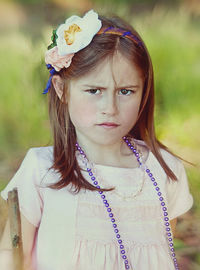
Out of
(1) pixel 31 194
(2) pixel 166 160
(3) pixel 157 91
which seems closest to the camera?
(1) pixel 31 194

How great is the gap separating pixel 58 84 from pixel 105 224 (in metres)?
0.39

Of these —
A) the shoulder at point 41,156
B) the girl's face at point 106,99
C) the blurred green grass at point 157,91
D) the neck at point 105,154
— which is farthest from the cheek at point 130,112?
the blurred green grass at point 157,91

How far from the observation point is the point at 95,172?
139 cm

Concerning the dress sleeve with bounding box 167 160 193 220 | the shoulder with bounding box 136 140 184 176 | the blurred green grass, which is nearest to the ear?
the shoulder with bounding box 136 140 184 176

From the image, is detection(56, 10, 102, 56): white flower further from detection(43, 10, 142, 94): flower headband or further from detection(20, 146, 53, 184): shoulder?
detection(20, 146, 53, 184): shoulder

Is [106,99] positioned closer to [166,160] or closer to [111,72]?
[111,72]

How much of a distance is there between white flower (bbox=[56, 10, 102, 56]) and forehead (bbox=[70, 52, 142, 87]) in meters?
0.07

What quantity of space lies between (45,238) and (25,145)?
1.15m

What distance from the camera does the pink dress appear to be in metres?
1.33

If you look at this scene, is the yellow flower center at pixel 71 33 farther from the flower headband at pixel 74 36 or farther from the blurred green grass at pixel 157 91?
the blurred green grass at pixel 157 91

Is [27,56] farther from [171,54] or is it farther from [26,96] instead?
[171,54]

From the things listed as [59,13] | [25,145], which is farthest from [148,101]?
[59,13]

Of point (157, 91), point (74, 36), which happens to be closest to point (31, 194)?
point (74, 36)

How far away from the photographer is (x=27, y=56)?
254 centimetres
